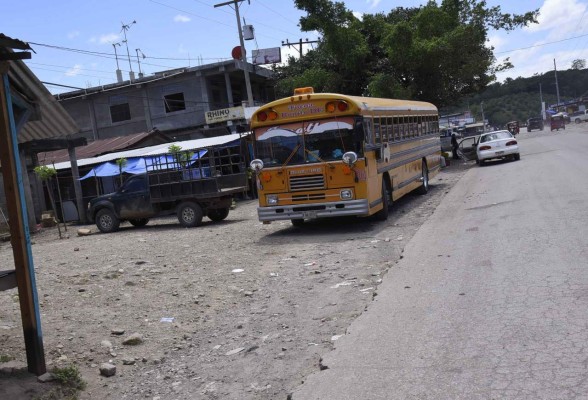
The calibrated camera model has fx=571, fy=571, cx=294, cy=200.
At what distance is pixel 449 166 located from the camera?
108 ft

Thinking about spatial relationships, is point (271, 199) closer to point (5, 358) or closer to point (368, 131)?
point (368, 131)

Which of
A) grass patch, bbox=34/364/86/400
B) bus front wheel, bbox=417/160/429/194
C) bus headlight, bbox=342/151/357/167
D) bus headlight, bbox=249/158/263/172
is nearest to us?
grass patch, bbox=34/364/86/400

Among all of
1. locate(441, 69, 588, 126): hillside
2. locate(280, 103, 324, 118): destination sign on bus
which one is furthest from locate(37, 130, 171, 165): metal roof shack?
locate(441, 69, 588, 126): hillside

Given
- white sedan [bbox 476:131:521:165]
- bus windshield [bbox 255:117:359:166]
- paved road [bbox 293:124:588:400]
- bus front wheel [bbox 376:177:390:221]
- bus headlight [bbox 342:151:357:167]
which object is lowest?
paved road [bbox 293:124:588:400]

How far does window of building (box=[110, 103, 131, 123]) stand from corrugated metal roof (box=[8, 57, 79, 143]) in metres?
31.9

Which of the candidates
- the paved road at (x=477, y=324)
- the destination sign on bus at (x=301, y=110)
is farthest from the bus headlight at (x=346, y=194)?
the paved road at (x=477, y=324)

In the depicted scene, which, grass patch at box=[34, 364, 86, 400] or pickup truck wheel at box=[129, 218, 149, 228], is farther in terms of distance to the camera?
pickup truck wheel at box=[129, 218, 149, 228]

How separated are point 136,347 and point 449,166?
28.9 m

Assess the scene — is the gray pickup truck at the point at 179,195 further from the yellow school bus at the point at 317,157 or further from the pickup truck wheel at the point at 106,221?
the yellow school bus at the point at 317,157

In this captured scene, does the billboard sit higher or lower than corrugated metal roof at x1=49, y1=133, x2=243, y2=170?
higher

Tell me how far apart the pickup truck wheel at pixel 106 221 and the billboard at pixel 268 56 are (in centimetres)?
2423

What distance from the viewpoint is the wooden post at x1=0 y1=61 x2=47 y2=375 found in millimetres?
5066

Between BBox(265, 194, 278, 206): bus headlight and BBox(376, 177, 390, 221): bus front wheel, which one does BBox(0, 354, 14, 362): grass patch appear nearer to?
BBox(265, 194, 278, 206): bus headlight

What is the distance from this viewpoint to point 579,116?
8781cm
